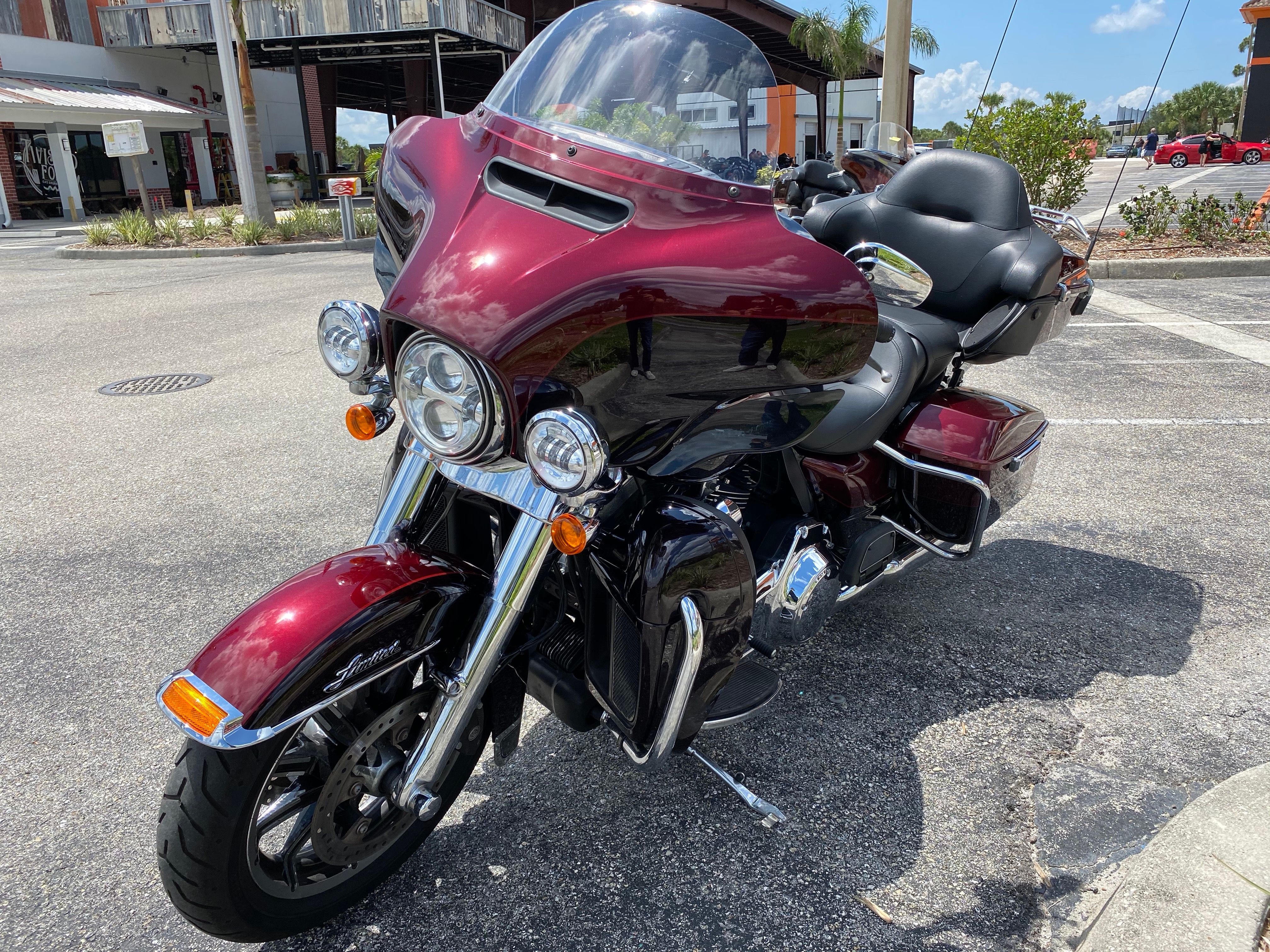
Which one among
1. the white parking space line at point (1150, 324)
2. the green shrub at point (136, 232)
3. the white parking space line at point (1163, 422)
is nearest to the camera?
the white parking space line at point (1163, 422)

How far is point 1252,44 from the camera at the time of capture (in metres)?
41.8

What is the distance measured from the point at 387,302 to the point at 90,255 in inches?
649

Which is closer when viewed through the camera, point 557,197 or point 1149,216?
point 557,197

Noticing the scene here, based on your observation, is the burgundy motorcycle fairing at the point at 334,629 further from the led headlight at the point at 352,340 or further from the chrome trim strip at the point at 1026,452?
the chrome trim strip at the point at 1026,452

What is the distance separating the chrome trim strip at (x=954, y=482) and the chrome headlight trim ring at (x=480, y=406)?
1.61 metres

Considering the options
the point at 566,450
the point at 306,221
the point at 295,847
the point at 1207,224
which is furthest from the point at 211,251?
the point at 566,450

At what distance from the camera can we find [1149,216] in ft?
41.7

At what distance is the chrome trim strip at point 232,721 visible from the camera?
1723 mm

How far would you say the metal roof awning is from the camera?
921 inches

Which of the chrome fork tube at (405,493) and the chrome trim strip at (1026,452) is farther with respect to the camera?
the chrome trim strip at (1026,452)

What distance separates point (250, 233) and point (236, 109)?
11.5 feet

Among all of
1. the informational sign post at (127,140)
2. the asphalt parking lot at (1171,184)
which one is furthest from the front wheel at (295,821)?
the informational sign post at (127,140)

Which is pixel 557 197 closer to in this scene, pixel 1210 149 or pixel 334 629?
pixel 334 629

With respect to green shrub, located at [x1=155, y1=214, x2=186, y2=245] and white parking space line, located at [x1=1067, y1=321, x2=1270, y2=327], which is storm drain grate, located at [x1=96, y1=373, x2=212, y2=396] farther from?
green shrub, located at [x1=155, y1=214, x2=186, y2=245]
